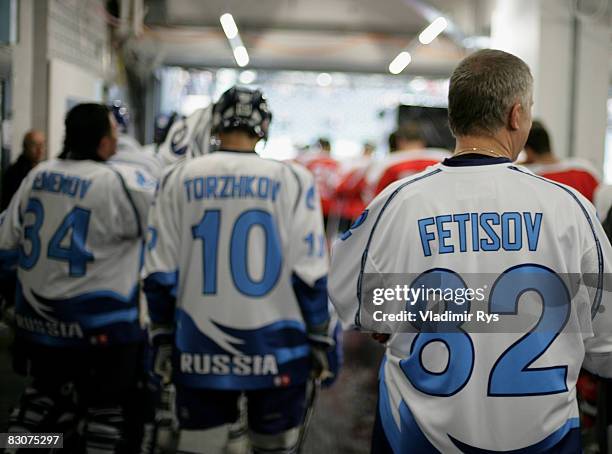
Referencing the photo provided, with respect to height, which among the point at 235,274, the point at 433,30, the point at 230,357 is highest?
the point at 433,30

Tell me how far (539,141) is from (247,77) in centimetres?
1092

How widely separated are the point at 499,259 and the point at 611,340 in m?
0.30

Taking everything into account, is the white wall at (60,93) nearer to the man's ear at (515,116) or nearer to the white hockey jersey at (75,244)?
the white hockey jersey at (75,244)

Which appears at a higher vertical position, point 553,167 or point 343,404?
point 553,167

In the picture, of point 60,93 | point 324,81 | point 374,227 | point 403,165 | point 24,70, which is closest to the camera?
point 374,227

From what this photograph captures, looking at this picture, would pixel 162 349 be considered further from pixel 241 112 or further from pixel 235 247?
pixel 241 112

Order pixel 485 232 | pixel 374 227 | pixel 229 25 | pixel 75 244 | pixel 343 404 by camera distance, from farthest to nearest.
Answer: pixel 229 25
pixel 343 404
pixel 75 244
pixel 374 227
pixel 485 232

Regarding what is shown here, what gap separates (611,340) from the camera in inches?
60.1

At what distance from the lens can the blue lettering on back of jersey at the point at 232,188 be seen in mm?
2291

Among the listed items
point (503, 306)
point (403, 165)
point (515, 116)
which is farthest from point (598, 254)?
point (403, 165)

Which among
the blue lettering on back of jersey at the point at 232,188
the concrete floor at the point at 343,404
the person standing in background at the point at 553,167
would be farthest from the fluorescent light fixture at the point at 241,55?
the blue lettering on back of jersey at the point at 232,188

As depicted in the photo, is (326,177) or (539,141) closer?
(539,141)

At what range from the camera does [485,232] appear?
148 cm

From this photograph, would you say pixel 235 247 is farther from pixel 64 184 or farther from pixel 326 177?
pixel 326 177
